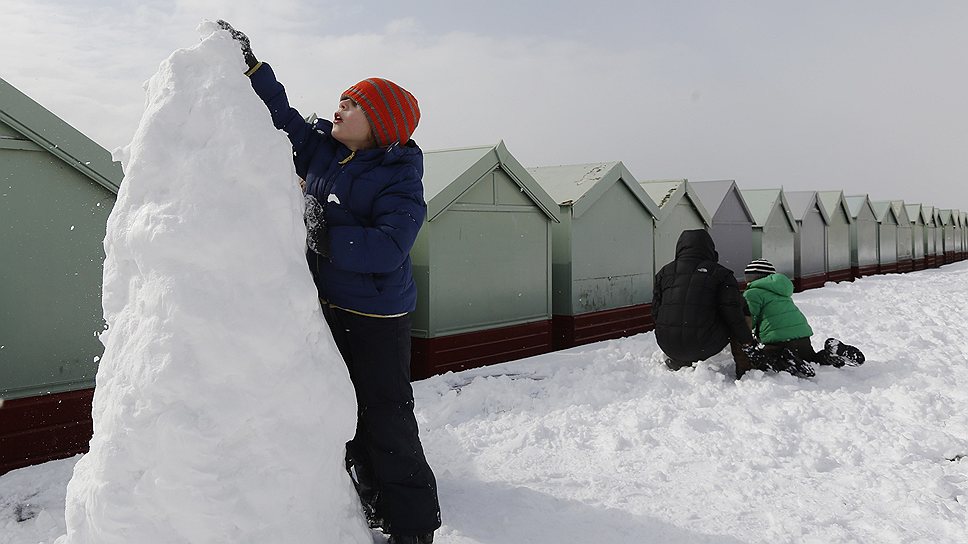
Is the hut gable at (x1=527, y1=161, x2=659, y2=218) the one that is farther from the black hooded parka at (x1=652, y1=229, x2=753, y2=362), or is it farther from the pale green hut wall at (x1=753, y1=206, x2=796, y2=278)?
the pale green hut wall at (x1=753, y1=206, x2=796, y2=278)

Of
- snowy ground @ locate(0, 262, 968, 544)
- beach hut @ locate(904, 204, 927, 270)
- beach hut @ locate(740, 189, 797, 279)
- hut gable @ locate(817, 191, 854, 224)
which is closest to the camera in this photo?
snowy ground @ locate(0, 262, 968, 544)

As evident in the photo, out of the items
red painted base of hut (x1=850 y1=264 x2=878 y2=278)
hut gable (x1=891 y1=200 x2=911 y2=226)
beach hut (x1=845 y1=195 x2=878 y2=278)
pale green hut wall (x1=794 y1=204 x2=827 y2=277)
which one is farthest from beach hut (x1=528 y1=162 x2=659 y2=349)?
hut gable (x1=891 y1=200 x2=911 y2=226)

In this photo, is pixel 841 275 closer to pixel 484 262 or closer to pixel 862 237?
pixel 862 237

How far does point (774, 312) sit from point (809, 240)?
11057mm

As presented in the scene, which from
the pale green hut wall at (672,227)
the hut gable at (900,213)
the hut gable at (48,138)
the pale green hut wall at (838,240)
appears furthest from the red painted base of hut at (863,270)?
the hut gable at (48,138)

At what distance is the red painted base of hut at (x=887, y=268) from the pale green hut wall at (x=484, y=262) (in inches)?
704

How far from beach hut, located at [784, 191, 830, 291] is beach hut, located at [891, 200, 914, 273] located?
8.15 m

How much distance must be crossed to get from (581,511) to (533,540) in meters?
0.40

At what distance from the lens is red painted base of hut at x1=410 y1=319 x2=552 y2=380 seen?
6325mm

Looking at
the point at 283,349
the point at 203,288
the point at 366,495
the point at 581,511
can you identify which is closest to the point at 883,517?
the point at 581,511

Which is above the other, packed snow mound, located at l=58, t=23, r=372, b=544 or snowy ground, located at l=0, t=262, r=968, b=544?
packed snow mound, located at l=58, t=23, r=372, b=544

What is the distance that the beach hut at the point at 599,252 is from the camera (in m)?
8.30

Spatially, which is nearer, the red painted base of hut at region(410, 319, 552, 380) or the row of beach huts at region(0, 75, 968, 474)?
the row of beach huts at region(0, 75, 968, 474)

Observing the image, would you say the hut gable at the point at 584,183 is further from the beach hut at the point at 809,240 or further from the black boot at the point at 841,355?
the beach hut at the point at 809,240
